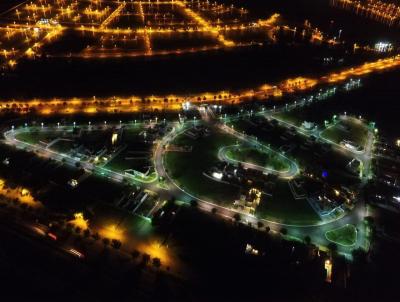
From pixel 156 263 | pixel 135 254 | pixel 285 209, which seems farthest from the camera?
pixel 285 209

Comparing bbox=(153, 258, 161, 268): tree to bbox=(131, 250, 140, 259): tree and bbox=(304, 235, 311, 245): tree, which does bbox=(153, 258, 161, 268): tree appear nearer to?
bbox=(131, 250, 140, 259): tree

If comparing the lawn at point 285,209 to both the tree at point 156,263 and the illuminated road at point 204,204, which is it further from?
the tree at point 156,263

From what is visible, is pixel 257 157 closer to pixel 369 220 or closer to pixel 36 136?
Answer: pixel 369 220

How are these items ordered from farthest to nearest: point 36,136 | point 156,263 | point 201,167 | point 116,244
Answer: point 36,136
point 201,167
point 116,244
point 156,263

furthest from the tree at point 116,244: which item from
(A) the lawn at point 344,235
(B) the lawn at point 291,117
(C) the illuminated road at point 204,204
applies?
(B) the lawn at point 291,117

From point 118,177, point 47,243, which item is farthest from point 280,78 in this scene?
point 47,243

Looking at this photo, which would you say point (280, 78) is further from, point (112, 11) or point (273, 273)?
point (112, 11)

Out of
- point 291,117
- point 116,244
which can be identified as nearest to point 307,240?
point 116,244

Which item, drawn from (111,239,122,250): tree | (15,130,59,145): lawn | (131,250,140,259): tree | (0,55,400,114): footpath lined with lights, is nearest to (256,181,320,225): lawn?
(131,250,140,259): tree
